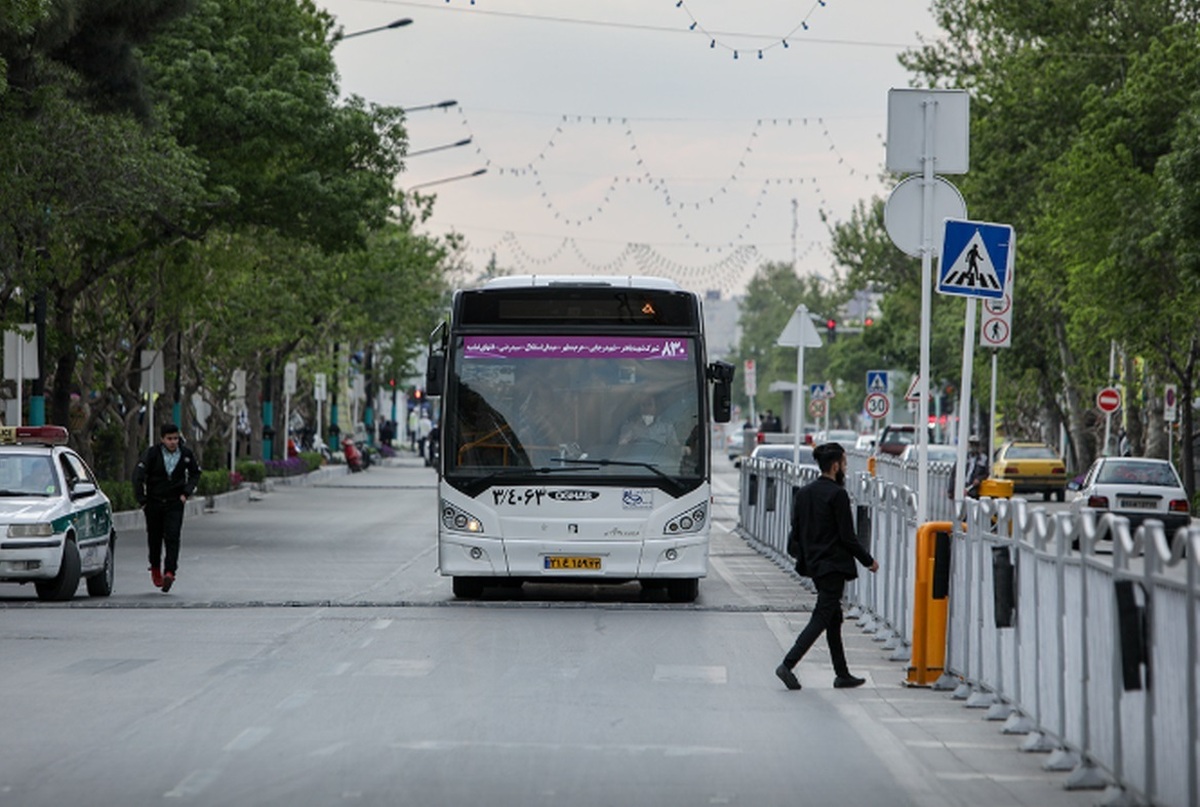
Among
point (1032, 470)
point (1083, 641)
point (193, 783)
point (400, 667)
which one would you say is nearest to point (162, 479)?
point (400, 667)

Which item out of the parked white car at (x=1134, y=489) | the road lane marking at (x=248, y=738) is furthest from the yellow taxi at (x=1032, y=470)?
the road lane marking at (x=248, y=738)

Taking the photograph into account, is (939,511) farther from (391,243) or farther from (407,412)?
(407,412)

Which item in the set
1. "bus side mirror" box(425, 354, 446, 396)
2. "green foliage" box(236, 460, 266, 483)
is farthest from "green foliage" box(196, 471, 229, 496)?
"bus side mirror" box(425, 354, 446, 396)

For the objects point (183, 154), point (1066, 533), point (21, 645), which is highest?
point (183, 154)

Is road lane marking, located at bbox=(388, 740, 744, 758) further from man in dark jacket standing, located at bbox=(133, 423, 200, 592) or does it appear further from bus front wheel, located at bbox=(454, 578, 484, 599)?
man in dark jacket standing, located at bbox=(133, 423, 200, 592)

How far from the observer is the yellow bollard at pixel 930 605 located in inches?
571

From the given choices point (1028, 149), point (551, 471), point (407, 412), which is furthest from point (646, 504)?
point (407, 412)

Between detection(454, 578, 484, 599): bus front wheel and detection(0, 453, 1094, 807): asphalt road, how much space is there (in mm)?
278

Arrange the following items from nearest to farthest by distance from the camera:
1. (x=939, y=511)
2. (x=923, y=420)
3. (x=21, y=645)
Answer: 1. (x=923, y=420)
2. (x=21, y=645)
3. (x=939, y=511)

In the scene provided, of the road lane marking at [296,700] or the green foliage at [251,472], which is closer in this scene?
the road lane marking at [296,700]

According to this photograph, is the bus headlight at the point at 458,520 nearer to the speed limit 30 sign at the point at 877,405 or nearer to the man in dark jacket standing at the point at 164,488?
the man in dark jacket standing at the point at 164,488

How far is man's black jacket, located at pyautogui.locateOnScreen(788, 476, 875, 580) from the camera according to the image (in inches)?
559

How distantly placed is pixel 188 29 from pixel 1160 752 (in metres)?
28.6

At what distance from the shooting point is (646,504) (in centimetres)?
2086
